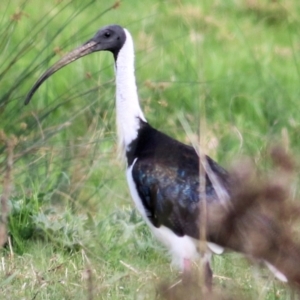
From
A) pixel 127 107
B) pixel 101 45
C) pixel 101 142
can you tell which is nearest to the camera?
pixel 127 107

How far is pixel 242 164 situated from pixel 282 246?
0.21 m

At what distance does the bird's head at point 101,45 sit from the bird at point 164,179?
129mm

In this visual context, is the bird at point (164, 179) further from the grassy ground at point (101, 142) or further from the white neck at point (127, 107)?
the grassy ground at point (101, 142)

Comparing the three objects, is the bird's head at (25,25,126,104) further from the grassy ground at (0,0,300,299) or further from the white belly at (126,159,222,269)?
the white belly at (126,159,222,269)

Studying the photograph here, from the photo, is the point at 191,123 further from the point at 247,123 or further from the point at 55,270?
the point at 55,270

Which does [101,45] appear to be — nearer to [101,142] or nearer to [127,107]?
[127,107]

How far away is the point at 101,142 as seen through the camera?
6.52 meters

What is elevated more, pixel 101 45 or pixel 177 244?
pixel 101 45

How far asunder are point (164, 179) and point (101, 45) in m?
0.94

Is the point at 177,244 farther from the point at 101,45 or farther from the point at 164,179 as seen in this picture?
the point at 101,45

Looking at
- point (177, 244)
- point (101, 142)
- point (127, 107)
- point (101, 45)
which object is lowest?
point (177, 244)

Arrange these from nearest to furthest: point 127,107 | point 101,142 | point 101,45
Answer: point 127,107 → point 101,45 → point 101,142

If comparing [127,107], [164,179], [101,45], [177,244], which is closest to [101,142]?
[101,45]

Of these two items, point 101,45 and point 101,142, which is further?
point 101,142
